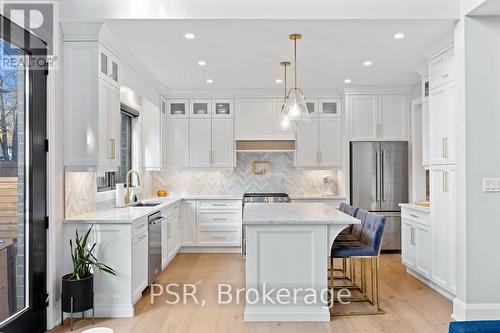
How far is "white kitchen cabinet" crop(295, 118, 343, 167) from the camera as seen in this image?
5871 mm

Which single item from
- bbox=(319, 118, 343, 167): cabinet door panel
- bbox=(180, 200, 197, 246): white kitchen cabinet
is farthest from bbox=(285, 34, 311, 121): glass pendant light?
bbox=(180, 200, 197, 246): white kitchen cabinet

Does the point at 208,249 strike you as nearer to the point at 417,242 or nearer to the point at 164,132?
the point at 164,132

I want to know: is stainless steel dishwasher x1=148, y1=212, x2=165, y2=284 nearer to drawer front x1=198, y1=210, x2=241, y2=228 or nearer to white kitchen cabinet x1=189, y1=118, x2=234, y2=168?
drawer front x1=198, y1=210, x2=241, y2=228

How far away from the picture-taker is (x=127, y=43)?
3641mm

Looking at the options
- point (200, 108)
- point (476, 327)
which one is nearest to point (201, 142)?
point (200, 108)

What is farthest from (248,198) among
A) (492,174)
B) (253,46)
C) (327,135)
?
(492,174)

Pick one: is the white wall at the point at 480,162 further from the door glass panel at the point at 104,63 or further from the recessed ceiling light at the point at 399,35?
the door glass panel at the point at 104,63

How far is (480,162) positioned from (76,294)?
3678 millimetres

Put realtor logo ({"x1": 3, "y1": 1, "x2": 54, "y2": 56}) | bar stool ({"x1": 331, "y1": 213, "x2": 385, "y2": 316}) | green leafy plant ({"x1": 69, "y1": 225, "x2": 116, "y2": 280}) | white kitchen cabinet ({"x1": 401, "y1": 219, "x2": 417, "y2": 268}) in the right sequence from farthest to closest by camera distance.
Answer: white kitchen cabinet ({"x1": 401, "y1": 219, "x2": 417, "y2": 268})
bar stool ({"x1": 331, "y1": 213, "x2": 385, "y2": 316})
green leafy plant ({"x1": 69, "y1": 225, "x2": 116, "y2": 280})
realtor logo ({"x1": 3, "y1": 1, "x2": 54, "y2": 56})

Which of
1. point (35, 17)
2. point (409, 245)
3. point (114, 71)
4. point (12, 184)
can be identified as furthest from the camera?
point (409, 245)

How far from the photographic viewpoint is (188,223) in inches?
224

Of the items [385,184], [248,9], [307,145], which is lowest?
[385,184]

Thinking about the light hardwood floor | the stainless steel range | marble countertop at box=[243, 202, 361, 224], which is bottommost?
the light hardwood floor

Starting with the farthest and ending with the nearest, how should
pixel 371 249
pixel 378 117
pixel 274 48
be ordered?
pixel 378 117, pixel 274 48, pixel 371 249
